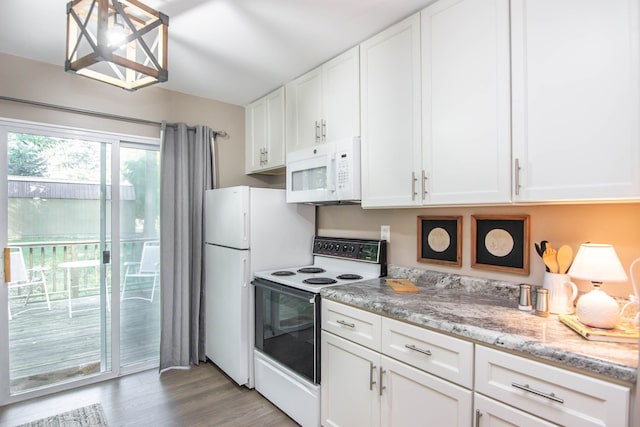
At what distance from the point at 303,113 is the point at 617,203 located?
199cm

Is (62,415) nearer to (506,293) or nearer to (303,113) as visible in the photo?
(303,113)

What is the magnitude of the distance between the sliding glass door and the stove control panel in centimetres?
149

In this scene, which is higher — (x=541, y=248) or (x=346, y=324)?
(x=541, y=248)

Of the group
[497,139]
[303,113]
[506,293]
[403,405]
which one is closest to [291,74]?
[303,113]

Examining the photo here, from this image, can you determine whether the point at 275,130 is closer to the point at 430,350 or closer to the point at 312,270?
the point at 312,270

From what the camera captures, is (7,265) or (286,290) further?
(7,265)

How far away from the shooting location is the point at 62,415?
229 centimetres

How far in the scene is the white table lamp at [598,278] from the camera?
4.12 ft

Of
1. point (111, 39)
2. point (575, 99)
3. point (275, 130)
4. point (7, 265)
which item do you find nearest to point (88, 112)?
point (7, 265)

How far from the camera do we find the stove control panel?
2.42 m

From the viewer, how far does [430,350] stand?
4.88 ft

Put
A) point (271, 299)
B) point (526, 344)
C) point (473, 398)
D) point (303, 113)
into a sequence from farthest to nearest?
point (303, 113) → point (271, 299) → point (473, 398) → point (526, 344)

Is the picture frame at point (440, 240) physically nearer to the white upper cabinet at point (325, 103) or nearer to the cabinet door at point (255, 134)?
the white upper cabinet at point (325, 103)

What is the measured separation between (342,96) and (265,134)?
105cm
